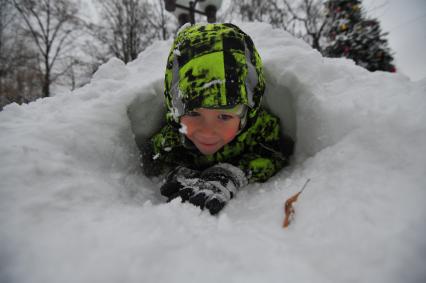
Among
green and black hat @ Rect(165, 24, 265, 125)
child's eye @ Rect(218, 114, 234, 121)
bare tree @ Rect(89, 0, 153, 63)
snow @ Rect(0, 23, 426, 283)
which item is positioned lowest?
snow @ Rect(0, 23, 426, 283)

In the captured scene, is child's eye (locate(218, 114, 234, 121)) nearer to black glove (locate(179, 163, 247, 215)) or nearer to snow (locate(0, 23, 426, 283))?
black glove (locate(179, 163, 247, 215))

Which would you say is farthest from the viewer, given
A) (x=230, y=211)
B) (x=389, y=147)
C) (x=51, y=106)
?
(x=51, y=106)

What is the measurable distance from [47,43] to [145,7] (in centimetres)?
430

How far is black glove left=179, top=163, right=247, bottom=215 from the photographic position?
832mm

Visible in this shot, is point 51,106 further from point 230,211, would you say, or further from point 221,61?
point 230,211

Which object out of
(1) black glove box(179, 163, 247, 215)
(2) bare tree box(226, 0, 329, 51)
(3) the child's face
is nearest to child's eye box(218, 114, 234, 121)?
(3) the child's face

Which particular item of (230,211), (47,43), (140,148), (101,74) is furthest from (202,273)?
(47,43)

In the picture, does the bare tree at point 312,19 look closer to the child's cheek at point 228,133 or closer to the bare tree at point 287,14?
the bare tree at point 287,14

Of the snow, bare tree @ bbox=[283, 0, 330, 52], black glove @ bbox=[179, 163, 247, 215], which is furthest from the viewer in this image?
bare tree @ bbox=[283, 0, 330, 52]

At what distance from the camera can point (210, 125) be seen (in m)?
1.00

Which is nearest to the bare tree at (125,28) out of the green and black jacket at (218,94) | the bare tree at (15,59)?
the bare tree at (15,59)

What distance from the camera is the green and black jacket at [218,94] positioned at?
94 cm

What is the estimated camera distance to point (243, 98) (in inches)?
38.2

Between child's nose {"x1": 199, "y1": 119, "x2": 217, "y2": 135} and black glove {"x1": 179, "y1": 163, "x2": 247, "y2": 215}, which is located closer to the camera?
black glove {"x1": 179, "y1": 163, "x2": 247, "y2": 215}
